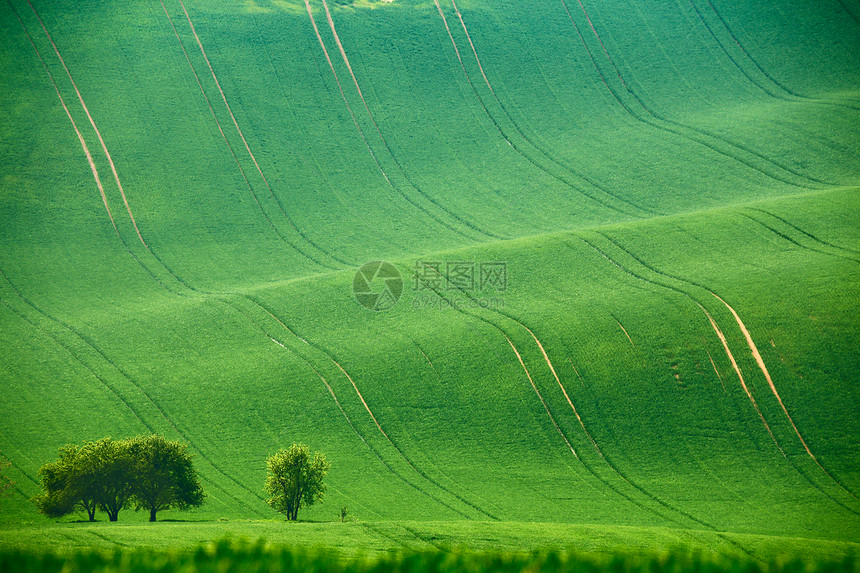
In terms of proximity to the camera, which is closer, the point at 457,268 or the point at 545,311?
the point at 545,311

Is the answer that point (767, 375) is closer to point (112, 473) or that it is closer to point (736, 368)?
point (736, 368)

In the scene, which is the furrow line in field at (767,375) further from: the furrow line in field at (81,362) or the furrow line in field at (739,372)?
the furrow line in field at (81,362)

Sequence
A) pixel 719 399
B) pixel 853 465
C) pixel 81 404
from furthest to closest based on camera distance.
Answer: pixel 81 404 → pixel 719 399 → pixel 853 465

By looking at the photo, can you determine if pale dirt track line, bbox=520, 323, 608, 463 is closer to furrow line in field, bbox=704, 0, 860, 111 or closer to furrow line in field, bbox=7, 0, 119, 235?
furrow line in field, bbox=7, 0, 119, 235

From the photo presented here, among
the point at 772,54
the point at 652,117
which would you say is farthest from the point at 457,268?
the point at 772,54

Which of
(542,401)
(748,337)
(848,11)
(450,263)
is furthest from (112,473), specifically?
(848,11)

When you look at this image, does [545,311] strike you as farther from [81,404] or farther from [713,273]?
[81,404]
